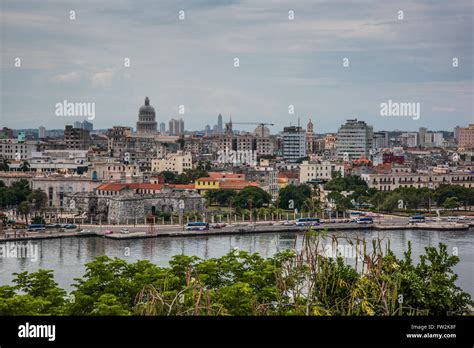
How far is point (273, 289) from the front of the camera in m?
4.11

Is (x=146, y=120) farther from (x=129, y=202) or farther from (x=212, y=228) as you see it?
(x=212, y=228)

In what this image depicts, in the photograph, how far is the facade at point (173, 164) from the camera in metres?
17.7

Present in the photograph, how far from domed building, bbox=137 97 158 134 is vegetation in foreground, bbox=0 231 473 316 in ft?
71.1

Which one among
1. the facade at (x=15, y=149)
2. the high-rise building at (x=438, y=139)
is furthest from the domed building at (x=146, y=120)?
the high-rise building at (x=438, y=139)

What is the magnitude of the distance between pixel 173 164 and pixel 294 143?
7136 millimetres

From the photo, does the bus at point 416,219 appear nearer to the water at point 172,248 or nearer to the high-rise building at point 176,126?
the water at point 172,248

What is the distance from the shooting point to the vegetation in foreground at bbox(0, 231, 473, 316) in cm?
258

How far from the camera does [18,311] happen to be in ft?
11.6

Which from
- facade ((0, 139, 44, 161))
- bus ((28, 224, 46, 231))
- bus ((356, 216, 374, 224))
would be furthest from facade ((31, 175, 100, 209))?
facade ((0, 139, 44, 161))

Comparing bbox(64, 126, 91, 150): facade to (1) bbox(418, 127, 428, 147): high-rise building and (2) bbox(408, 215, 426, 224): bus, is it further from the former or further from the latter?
(1) bbox(418, 127, 428, 147): high-rise building

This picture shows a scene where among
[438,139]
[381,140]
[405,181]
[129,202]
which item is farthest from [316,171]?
[438,139]

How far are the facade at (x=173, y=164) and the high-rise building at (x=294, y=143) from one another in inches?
262
